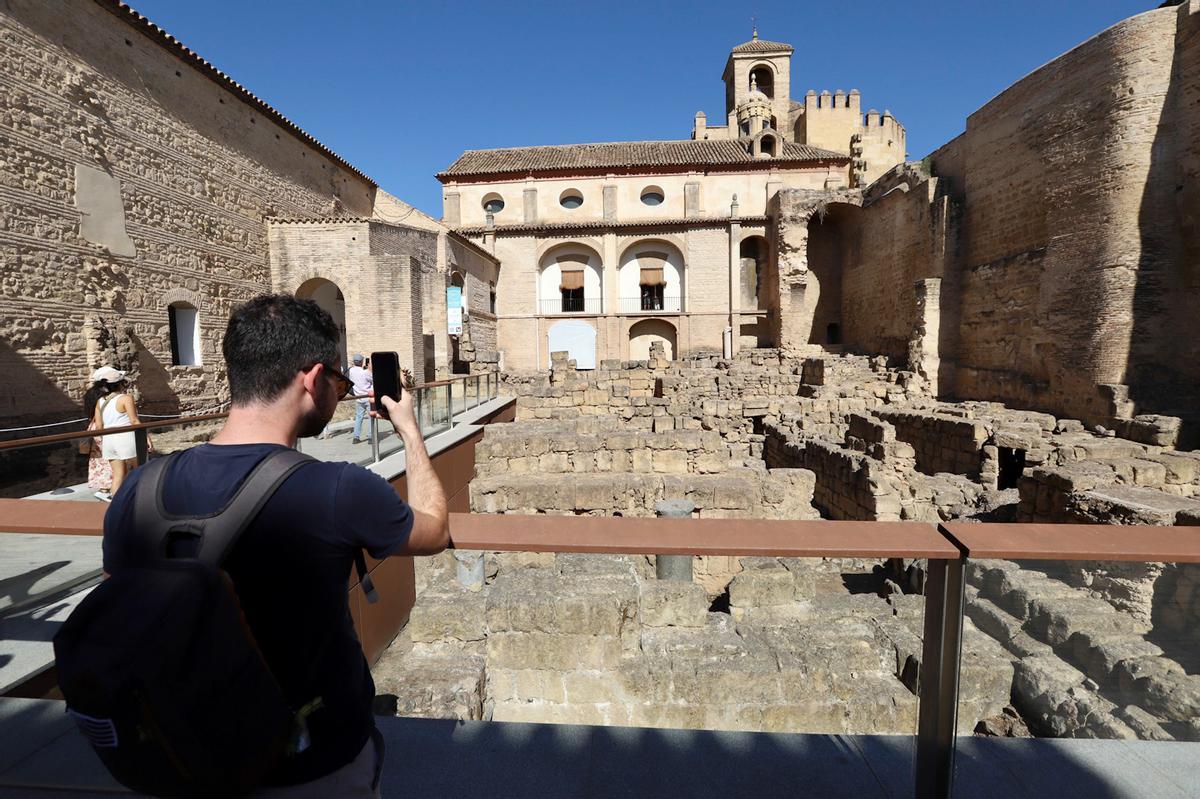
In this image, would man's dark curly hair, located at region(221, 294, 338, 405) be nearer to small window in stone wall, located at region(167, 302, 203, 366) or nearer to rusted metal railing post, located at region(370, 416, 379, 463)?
rusted metal railing post, located at region(370, 416, 379, 463)

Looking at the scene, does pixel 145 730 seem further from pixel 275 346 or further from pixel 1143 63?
pixel 1143 63

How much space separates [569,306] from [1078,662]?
1107 inches

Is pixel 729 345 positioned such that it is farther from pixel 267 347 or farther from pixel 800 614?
pixel 267 347

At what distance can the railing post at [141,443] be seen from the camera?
402 centimetres

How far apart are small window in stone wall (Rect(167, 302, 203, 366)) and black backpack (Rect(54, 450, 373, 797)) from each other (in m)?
16.3

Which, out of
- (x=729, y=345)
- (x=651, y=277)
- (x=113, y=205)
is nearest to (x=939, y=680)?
(x=113, y=205)

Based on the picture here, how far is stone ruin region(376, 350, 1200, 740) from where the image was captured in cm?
225

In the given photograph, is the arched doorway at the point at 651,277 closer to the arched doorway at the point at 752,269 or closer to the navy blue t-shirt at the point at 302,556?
the arched doorway at the point at 752,269

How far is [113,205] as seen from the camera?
39.6 ft

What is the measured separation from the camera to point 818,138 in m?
36.8

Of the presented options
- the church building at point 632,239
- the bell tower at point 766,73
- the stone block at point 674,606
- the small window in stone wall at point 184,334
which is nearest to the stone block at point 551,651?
the stone block at point 674,606

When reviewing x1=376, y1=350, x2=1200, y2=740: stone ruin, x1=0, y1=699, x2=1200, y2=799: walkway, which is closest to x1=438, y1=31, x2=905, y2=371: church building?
x1=376, y1=350, x2=1200, y2=740: stone ruin

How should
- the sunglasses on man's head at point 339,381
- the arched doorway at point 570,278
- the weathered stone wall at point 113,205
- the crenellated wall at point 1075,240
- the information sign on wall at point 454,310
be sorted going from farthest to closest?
the arched doorway at point 570,278, the information sign on wall at point 454,310, the crenellated wall at point 1075,240, the weathered stone wall at point 113,205, the sunglasses on man's head at point 339,381

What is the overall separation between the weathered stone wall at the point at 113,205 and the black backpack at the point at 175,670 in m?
13.2
